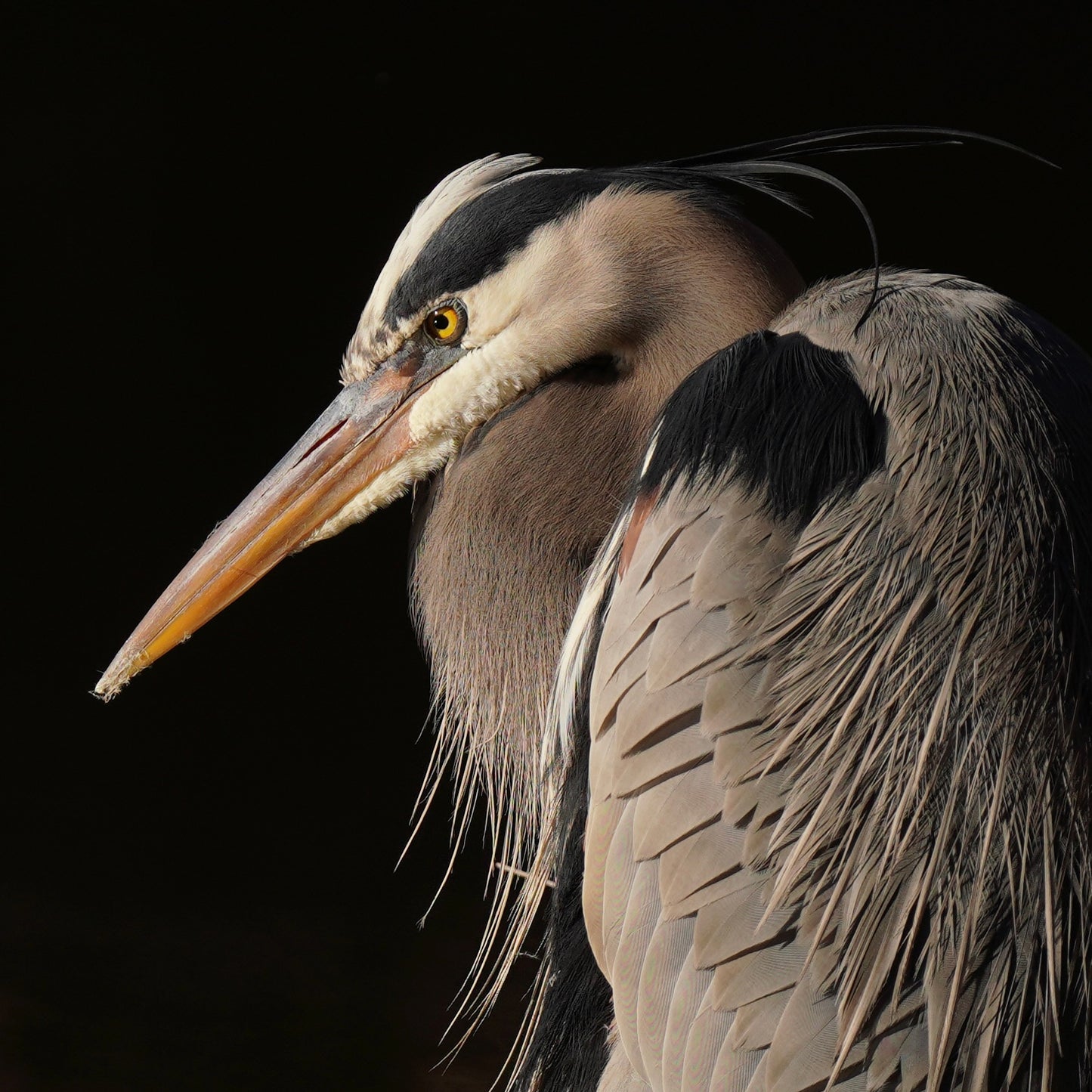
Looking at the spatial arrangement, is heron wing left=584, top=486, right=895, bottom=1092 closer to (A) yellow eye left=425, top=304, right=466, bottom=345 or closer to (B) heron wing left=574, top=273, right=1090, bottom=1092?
(B) heron wing left=574, top=273, right=1090, bottom=1092

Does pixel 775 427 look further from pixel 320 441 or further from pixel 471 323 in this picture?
pixel 320 441

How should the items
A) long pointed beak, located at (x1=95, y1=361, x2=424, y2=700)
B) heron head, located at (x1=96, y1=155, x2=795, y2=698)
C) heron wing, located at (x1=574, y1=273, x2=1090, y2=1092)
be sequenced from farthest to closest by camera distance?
long pointed beak, located at (x1=95, y1=361, x2=424, y2=700)
heron head, located at (x1=96, y1=155, x2=795, y2=698)
heron wing, located at (x1=574, y1=273, x2=1090, y2=1092)

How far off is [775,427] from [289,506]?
0.50 m

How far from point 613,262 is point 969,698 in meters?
0.45

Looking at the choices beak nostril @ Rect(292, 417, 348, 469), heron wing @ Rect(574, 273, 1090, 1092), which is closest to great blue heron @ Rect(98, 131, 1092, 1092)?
heron wing @ Rect(574, 273, 1090, 1092)

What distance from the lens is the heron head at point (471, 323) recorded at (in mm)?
1026

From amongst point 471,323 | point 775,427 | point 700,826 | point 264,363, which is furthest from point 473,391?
point 264,363

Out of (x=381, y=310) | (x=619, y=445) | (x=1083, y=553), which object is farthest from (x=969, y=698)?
(x=381, y=310)

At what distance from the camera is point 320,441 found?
46.4 inches

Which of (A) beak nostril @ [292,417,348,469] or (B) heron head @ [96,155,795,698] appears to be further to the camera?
(A) beak nostril @ [292,417,348,469]

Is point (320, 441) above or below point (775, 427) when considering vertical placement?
below

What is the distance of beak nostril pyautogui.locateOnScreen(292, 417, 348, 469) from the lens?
3.84 ft

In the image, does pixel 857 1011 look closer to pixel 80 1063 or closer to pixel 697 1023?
pixel 697 1023

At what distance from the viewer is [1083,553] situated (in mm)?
796
